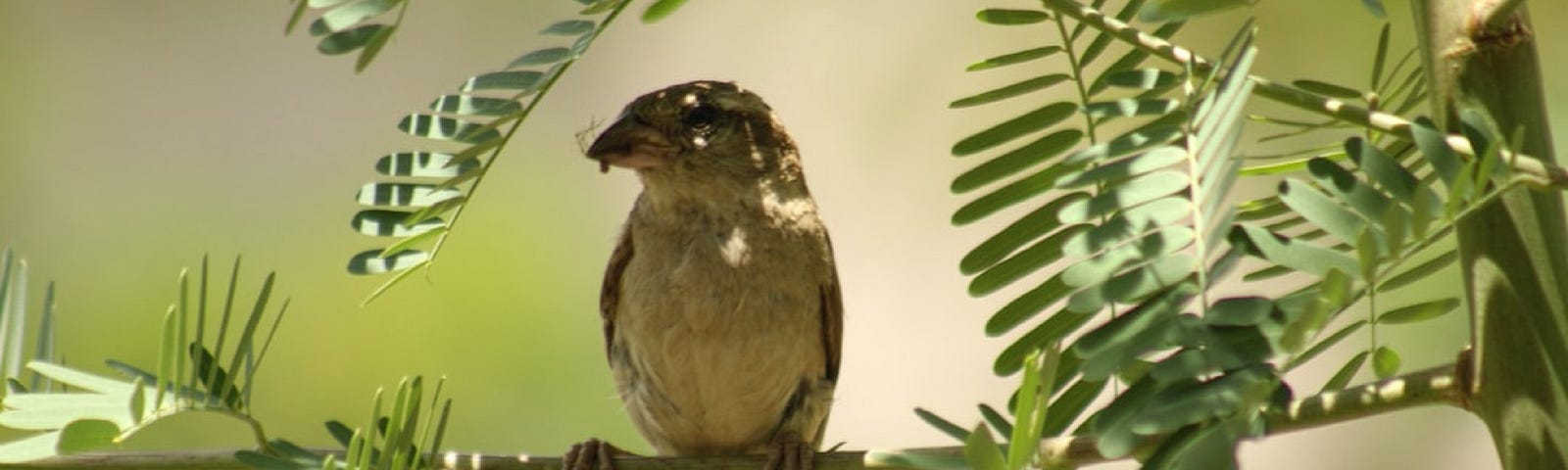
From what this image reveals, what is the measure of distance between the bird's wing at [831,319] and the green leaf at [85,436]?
2.06 meters

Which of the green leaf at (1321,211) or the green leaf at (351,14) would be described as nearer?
the green leaf at (1321,211)

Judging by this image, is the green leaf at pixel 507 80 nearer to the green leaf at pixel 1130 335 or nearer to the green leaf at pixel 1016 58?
the green leaf at pixel 1016 58

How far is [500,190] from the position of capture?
6.00 meters

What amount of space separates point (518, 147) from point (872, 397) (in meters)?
1.67

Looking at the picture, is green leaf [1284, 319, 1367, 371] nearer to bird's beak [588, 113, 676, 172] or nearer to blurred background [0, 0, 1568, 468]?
bird's beak [588, 113, 676, 172]

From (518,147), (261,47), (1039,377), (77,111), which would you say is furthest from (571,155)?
(1039,377)

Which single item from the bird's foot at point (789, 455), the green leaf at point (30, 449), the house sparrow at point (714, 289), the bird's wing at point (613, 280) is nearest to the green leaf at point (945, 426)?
the green leaf at point (30, 449)

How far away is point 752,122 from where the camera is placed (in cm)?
385

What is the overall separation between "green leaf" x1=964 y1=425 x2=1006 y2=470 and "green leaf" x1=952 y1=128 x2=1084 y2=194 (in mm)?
545

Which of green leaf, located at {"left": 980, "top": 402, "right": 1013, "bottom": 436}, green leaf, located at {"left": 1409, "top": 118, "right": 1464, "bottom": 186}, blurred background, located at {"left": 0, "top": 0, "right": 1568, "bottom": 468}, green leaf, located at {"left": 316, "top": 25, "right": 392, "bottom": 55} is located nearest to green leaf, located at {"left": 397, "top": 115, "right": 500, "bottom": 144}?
green leaf, located at {"left": 316, "top": 25, "right": 392, "bottom": 55}

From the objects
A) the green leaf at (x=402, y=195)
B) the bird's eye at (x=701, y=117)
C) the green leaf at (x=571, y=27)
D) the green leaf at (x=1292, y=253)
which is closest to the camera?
the green leaf at (x=1292, y=253)

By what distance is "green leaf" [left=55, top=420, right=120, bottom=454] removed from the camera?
176cm

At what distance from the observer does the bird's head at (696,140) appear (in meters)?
3.53

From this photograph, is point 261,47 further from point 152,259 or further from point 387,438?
point 387,438
